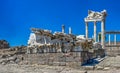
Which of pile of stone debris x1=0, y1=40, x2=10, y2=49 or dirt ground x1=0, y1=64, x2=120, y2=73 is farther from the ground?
pile of stone debris x1=0, y1=40, x2=10, y2=49

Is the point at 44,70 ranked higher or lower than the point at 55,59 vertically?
lower

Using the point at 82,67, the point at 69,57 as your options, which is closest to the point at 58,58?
the point at 69,57

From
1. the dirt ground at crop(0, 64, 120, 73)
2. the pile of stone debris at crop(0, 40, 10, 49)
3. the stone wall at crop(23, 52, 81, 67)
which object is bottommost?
the dirt ground at crop(0, 64, 120, 73)

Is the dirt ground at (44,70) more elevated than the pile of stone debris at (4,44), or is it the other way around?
the pile of stone debris at (4,44)

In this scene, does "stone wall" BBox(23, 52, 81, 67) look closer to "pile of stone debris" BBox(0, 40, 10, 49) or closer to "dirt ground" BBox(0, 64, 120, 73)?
"dirt ground" BBox(0, 64, 120, 73)

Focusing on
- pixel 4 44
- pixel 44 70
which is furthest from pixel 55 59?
pixel 4 44

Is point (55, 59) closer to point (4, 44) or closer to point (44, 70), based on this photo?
point (44, 70)

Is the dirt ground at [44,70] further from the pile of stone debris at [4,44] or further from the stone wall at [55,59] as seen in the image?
the pile of stone debris at [4,44]

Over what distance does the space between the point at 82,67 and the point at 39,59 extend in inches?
191

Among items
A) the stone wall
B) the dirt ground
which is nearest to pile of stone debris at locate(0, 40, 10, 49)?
the stone wall

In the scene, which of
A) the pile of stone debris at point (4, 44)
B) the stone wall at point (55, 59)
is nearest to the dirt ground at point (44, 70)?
the stone wall at point (55, 59)

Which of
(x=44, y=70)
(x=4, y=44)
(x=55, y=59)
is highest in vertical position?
(x=4, y=44)

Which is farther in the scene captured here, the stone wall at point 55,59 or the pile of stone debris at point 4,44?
the pile of stone debris at point 4,44

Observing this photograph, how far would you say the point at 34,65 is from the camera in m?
26.7
